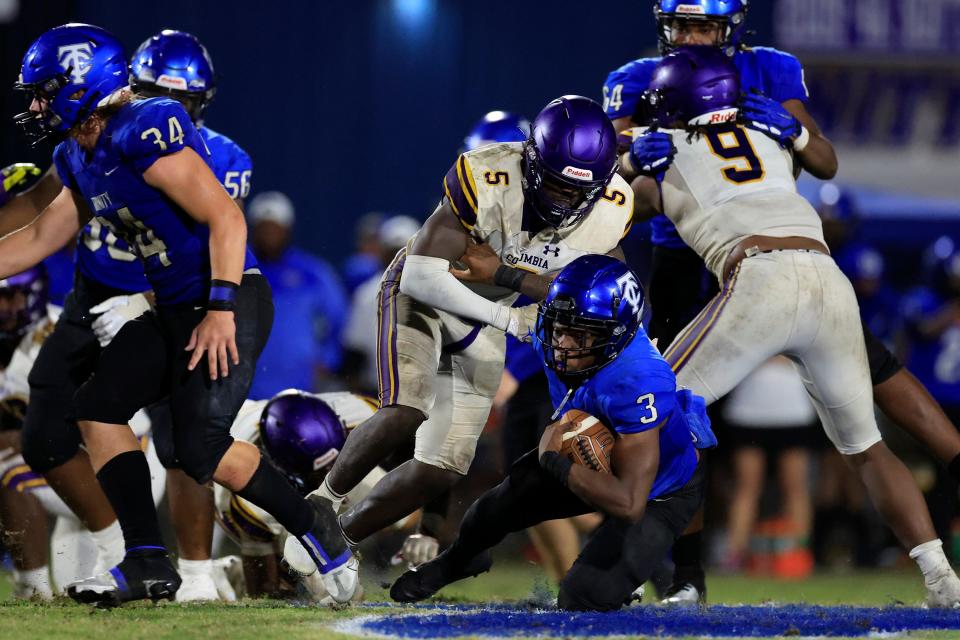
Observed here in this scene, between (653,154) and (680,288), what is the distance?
789 millimetres

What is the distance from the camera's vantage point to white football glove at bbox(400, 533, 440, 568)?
5648 mm

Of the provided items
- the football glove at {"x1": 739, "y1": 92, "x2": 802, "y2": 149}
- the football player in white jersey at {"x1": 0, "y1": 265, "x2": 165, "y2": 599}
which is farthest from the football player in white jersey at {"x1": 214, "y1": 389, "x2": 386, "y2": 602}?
the football glove at {"x1": 739, "y1": 92, "x2": 802, "y2": 149}

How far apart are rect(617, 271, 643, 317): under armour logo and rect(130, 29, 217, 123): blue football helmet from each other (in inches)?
87.2

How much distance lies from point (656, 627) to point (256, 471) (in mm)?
1402

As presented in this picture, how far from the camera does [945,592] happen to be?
516 centimetres

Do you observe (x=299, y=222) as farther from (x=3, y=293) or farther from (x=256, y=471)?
(x=256, y=471)

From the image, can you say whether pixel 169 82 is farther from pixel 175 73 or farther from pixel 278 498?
pixel 278 498

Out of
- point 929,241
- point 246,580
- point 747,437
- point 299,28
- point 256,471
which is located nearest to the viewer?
point 256,471

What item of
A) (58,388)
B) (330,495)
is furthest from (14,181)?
(330,495)

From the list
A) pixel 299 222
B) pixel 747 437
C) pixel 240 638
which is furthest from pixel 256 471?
pixel 299 222

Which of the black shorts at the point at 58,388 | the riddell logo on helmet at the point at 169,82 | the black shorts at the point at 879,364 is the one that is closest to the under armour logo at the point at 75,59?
the black shorts at the point at 58,388

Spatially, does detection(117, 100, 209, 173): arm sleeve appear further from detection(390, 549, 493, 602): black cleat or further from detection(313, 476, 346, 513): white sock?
detection(390, 549, 493, 602): black cleat

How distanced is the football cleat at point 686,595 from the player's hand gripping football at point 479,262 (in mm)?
1478

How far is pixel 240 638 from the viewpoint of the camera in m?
4.07
